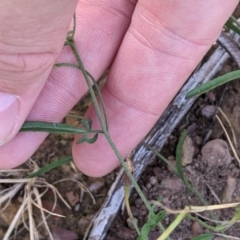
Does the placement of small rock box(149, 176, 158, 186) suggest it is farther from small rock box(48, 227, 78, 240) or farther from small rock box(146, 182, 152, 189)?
small rock box(48, 227, 78, 240)

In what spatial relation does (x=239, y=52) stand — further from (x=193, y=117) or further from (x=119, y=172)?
(x=119, y=172)

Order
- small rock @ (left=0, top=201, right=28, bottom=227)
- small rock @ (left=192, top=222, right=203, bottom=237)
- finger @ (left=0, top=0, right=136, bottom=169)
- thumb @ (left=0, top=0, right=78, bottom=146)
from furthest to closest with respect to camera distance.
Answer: small rock @ (left=0, top=201, right=28, bottom=227) → small rock @ (left=192, top=222, right=203, bottom=237) → finger @ (left=0, top=0, right=136, bottom=169) → thumb @ (left=0, top=0, right=78, bottom=146)

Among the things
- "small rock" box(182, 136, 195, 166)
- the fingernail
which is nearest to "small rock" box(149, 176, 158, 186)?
"small rock" box(182, 136, 195, 166)

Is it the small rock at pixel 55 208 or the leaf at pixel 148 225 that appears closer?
the leaf at pixel 148 225

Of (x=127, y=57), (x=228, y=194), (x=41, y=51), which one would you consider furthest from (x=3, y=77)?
(x=228, y=194)

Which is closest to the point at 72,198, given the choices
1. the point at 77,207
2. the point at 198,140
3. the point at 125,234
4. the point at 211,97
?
the point at 77,207

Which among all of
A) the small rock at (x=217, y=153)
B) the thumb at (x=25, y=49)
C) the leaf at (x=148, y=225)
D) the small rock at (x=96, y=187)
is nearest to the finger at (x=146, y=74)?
the small rock at (x=96, y=187)

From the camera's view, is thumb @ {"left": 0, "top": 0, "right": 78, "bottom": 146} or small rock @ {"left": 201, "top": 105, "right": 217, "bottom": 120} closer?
thumb @ {"left": 0, "top": 0, "right": 78, "bottom": 146}

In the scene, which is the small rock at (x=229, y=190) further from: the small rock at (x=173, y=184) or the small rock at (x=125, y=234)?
the small rock at (x=125, y=234)
